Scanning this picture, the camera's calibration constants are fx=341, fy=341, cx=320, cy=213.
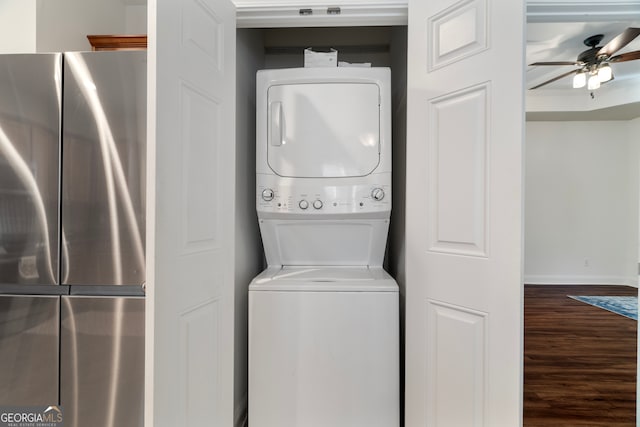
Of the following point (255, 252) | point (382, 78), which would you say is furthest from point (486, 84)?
point (255, 252)

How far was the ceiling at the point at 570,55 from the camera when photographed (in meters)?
3.08

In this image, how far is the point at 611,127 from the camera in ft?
18.1

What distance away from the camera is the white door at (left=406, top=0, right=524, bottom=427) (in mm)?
1218

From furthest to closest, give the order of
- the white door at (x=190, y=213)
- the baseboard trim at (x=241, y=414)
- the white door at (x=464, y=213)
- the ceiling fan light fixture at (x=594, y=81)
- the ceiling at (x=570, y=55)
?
the ceiling fan light fixture at (x=594, y=81)
the ceiling at (x=570, y=55)
the baseboard trim at (x=241, y=414)
the white door at (x=464, y=213)
the white door at (x=190, y=213)

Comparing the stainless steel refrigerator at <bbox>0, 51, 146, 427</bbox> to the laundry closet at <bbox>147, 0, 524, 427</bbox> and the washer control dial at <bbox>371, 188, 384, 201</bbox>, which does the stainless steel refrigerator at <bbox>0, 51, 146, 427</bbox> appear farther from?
the washer control dial at <bbox>371, 188, 384, 201</bbox>

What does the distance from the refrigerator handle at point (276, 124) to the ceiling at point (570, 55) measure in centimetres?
185

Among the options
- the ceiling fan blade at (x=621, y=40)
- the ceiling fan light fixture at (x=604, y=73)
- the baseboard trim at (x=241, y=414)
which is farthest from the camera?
the ceiling fan light fixture at (x=604, y=73)

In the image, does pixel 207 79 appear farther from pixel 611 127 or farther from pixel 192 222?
pixel 611 127

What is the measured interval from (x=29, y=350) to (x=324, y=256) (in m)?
1.36

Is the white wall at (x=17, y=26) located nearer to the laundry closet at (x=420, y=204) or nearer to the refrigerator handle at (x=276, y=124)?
the laundry closet at (x=420, y=204)

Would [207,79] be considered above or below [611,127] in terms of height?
below

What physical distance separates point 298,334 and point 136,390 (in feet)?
2.23

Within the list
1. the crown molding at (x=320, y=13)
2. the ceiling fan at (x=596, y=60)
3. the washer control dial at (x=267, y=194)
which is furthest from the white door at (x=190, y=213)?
the ceiling fan at (x=596, y=60)

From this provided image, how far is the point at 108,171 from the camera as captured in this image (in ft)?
4.26
